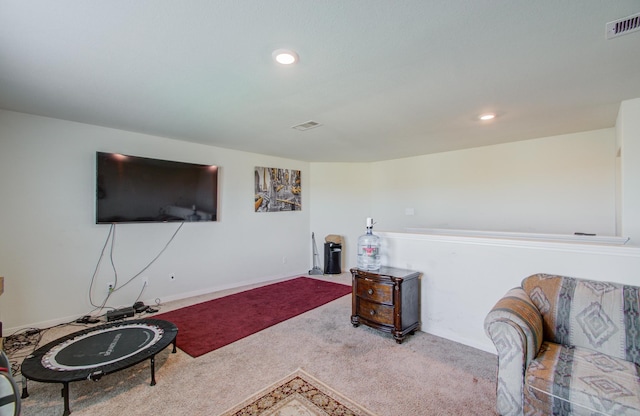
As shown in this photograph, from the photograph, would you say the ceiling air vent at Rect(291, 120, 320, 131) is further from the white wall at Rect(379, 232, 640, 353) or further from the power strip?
the power strip

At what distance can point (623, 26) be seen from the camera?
62.2 inches

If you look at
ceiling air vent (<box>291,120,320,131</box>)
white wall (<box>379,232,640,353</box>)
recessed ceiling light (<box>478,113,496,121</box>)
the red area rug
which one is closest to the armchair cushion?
white wall (<box>379,232,640,353</box>)

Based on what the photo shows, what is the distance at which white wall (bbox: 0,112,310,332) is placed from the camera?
3.04 metres

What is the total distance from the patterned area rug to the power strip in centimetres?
242

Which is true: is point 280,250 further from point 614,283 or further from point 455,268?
point 614,283

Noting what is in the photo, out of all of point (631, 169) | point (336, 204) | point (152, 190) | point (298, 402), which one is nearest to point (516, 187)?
point (631, 169)

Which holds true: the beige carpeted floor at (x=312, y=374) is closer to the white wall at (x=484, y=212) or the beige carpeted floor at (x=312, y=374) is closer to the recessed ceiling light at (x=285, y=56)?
the white wall at (x=484, y=212)

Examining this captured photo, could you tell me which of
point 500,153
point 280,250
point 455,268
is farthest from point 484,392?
point 280,250

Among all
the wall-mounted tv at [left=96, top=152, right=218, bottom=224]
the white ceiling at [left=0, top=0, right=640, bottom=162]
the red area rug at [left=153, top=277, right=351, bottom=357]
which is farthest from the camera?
the wall-mounted tv at [left=96, top=152, right=218, bottom=224]

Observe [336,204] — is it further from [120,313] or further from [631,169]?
[631,169]

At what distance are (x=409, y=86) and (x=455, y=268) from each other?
5.98 feet

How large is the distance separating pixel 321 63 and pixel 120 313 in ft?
12.1

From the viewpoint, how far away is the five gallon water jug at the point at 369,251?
3271 mm

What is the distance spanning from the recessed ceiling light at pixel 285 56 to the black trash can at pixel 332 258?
428 cm
